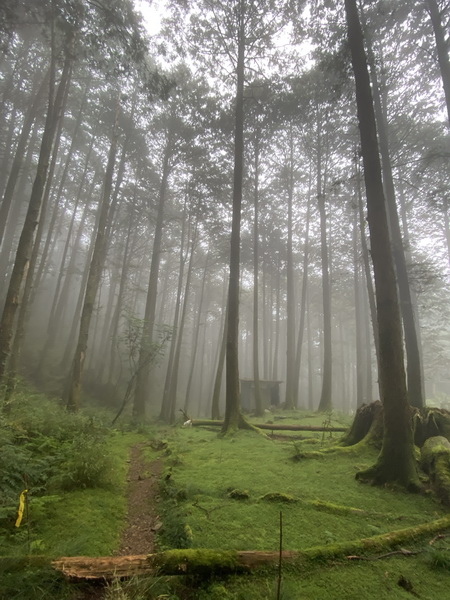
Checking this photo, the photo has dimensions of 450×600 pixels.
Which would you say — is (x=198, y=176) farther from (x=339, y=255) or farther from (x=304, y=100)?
(x=339, y=255)

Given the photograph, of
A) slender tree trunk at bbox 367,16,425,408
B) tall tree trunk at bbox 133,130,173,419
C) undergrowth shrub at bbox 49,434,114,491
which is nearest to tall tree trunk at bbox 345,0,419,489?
slender tree trunk at bbox 367,16,425,408

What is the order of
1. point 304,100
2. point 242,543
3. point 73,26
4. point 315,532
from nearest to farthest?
point 242,543 < point 315,532 < point 73,26 < point 304,100

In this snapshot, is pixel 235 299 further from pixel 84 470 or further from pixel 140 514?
pixel 140 514

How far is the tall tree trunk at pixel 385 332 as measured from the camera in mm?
5070

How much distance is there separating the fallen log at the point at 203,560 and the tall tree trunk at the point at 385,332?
205cm

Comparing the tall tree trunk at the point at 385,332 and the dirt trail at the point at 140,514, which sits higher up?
the tall tree trunk at the point at 385,332

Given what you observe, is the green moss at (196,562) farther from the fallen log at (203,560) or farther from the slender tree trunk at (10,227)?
Answer: the slender tree trunk at (10,227)

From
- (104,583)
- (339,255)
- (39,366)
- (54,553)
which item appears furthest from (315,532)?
(339,255)

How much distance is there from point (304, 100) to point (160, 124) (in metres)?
9.11

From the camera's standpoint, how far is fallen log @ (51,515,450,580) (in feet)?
8.16

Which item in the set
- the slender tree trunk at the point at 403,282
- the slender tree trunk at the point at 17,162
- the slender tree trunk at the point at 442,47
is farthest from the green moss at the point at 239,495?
the slender tree trunk at the point at 17,162

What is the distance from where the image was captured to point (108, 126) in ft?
55.3

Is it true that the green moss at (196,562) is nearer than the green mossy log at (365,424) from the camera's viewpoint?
Yes

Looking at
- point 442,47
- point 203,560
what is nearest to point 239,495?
point 203,560
